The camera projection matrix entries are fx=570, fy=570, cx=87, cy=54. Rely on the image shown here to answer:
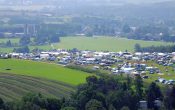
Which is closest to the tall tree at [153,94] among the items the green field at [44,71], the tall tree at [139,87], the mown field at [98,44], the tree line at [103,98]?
the tree line at [103,98]

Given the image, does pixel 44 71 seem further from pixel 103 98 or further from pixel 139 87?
pixel 103 98

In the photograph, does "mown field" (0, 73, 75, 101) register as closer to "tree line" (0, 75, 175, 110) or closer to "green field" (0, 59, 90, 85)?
"green field" (0, 59, 90, 85)

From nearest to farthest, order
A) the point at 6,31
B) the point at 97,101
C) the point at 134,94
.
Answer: the point at 97,101, the point at 134,94, the point at 6,31

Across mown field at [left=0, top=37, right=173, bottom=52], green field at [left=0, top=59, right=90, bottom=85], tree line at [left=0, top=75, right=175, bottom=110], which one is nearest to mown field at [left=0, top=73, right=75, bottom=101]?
green field at [left=0, top=59, right=90, bottom=85]

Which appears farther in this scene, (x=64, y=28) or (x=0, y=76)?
(x=64, y=28)

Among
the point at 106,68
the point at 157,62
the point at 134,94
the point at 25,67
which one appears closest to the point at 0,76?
the point at 25,67

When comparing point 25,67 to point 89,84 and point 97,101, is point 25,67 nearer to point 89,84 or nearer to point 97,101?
point 89,84

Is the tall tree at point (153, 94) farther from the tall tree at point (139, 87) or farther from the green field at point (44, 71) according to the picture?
the green field at point (44, 71)
